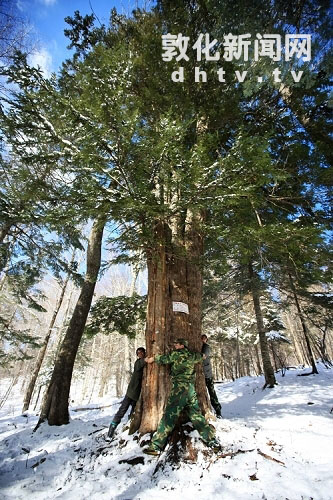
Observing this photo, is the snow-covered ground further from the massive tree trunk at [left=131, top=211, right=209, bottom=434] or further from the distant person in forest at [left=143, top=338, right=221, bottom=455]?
the massive tree trunk at [left=131, top=211, right=209, bottom=434]

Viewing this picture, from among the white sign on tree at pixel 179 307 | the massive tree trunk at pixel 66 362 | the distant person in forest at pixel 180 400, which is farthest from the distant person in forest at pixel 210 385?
the massive tree trunk at pixel 66 362

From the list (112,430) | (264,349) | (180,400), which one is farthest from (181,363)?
(264,349)

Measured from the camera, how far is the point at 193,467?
3311mm

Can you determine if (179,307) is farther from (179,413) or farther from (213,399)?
(213,399)

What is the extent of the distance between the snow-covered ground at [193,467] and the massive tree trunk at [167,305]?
0.57 meters

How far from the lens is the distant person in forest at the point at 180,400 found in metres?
3.67

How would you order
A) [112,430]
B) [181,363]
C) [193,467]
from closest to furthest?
[193,467] → [181,363] → [112,430]

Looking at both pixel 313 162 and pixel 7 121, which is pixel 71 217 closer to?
pixel 7 121

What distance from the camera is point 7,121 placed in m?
4.76

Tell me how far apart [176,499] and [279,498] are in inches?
43.2

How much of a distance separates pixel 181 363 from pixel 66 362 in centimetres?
498

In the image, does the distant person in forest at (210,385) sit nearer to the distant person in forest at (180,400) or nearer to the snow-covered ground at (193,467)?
the snow-covered ground at (193,467)

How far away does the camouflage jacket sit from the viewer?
4.15 meters

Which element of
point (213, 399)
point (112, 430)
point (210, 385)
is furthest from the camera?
point (210, 385)
